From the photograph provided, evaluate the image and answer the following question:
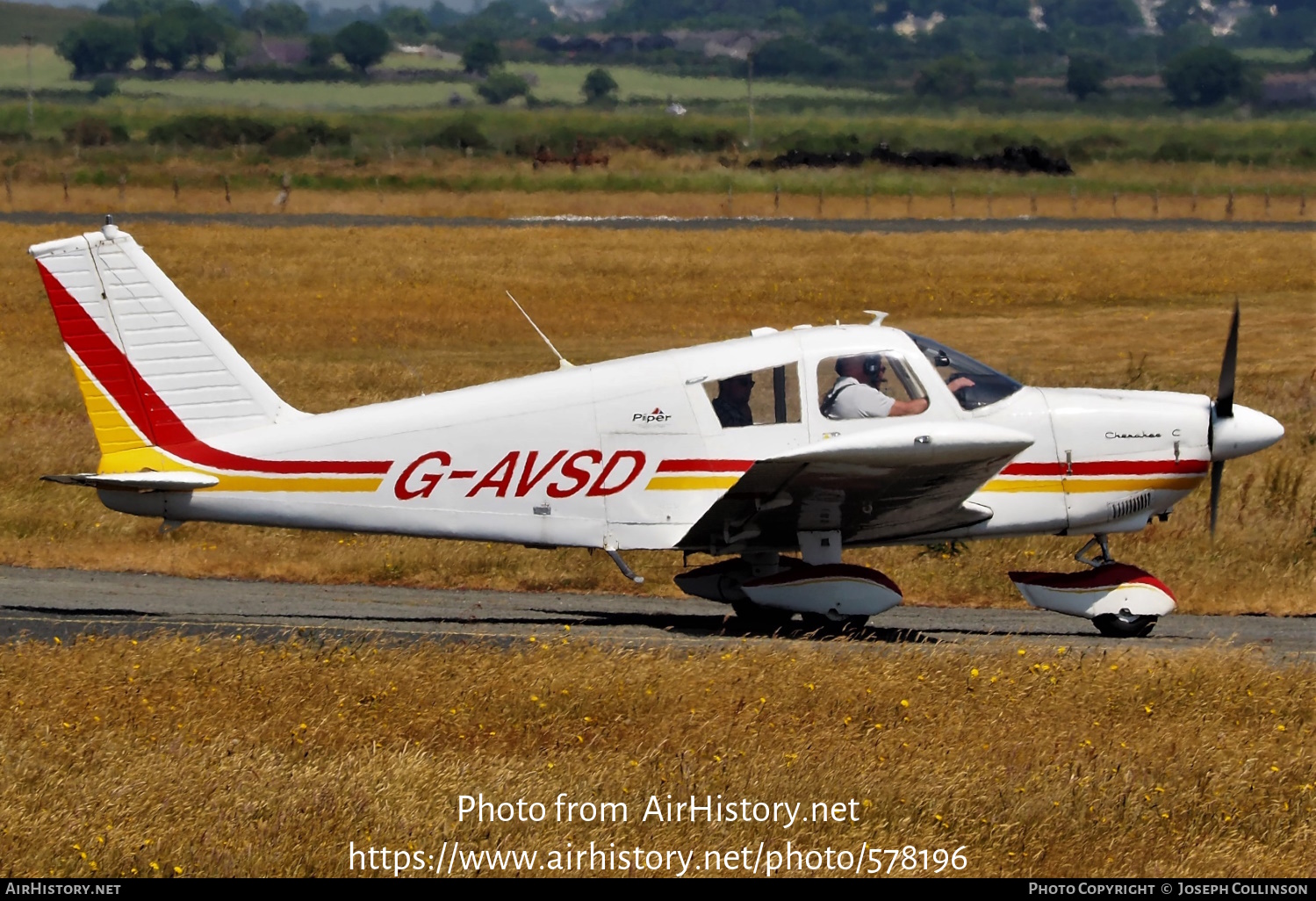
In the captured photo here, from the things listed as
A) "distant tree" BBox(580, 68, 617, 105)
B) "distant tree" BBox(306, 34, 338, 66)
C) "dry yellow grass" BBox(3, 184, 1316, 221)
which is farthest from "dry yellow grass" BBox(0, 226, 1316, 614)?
"distant tree" BBox(306, 34, 338, 66)

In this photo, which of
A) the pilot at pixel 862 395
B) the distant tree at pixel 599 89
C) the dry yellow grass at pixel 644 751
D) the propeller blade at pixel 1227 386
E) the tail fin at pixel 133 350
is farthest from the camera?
the distant tree at pixel 599 89

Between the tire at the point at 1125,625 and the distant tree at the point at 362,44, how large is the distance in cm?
13547

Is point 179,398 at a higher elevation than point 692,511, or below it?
higher

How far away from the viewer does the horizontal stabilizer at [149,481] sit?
429 inches

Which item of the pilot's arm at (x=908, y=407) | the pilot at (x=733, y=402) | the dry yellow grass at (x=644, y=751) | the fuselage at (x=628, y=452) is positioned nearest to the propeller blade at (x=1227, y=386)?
the fuselage at (x=628, y=452)

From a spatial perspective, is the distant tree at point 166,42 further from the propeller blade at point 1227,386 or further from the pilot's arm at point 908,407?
the propeller blade at point 1227,386

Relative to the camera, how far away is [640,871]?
6.43 meters

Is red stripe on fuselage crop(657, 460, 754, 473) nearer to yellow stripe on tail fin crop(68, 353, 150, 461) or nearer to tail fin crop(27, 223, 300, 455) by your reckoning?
tail fin crop(27, 223, 300, 455)

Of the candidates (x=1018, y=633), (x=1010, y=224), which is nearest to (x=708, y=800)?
(x=1018, y=633)

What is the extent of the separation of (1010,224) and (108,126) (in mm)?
45075

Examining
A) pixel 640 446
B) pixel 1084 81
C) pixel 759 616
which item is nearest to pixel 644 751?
pixel 640 446

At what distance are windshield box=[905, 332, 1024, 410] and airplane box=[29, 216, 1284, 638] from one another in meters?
0.02
